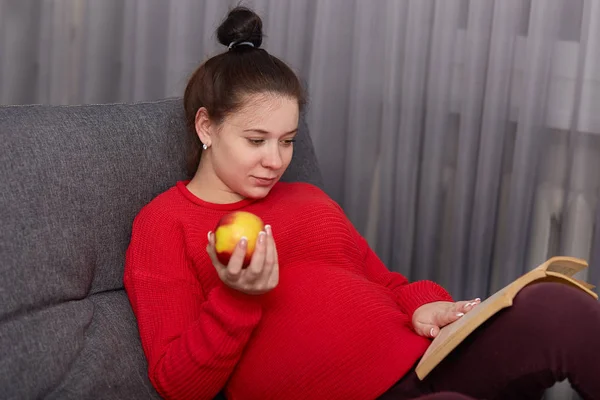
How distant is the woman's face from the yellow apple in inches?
10.1

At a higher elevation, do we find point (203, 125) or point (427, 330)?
point (203, 125)

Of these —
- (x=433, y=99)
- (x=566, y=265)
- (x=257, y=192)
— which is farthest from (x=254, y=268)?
(x=433, y=99)

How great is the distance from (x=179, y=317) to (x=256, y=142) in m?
0.36

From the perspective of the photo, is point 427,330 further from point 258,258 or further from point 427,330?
point 258,258

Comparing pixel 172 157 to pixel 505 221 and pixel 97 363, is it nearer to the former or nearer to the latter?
pixel 97 363

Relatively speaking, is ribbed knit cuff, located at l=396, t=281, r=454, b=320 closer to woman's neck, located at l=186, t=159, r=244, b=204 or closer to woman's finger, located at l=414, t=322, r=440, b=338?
woman's finger, located at l=414, t=322, r=440, b=338

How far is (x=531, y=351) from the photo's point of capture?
1234 millimetres

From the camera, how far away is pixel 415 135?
7.59 ft

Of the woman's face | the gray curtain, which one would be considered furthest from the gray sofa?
the gray curtain

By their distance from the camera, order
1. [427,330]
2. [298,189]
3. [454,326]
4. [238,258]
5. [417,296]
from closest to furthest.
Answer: [238,258] < [454,326] < [427,330] < [417,296] < [298,189]

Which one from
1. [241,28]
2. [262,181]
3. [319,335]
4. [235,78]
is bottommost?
[319,335]

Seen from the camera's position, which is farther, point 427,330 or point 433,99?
point 433,99

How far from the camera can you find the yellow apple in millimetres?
1196

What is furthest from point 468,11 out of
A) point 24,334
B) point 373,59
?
point 24,334
